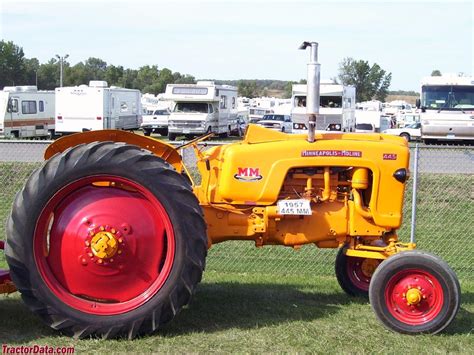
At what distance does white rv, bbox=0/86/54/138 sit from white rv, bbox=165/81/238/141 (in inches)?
232

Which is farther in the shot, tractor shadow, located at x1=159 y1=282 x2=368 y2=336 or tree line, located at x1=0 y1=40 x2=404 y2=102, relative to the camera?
tree line, located at x1=0 y1=40 x2=404 y2=102

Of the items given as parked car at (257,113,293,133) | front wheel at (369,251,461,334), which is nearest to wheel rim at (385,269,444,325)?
front wheel at (369,251,461,334)

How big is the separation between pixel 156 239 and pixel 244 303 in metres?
1.42

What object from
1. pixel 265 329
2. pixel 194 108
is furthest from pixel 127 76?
pixel 265 329

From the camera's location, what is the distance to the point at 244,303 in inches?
246

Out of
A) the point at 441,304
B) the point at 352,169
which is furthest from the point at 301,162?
the point at 441,304

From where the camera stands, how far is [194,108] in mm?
33906

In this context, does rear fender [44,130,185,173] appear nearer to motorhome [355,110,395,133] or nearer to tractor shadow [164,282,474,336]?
tractor shadow [164,282,474,336]

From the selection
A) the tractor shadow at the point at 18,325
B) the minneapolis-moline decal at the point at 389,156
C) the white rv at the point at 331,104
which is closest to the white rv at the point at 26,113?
the white rv at the point at 331,104

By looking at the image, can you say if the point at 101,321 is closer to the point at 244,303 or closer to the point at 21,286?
the point at 21,286

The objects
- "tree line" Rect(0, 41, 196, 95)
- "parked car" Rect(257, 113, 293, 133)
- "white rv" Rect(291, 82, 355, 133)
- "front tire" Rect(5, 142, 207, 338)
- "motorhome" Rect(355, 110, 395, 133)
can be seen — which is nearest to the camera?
"front tire" Rect(5, 142, 207, 338)

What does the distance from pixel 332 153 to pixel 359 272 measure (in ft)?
4.87

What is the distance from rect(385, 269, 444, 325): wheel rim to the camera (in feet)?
17.7

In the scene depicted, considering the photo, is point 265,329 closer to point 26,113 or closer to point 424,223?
point 424,223
